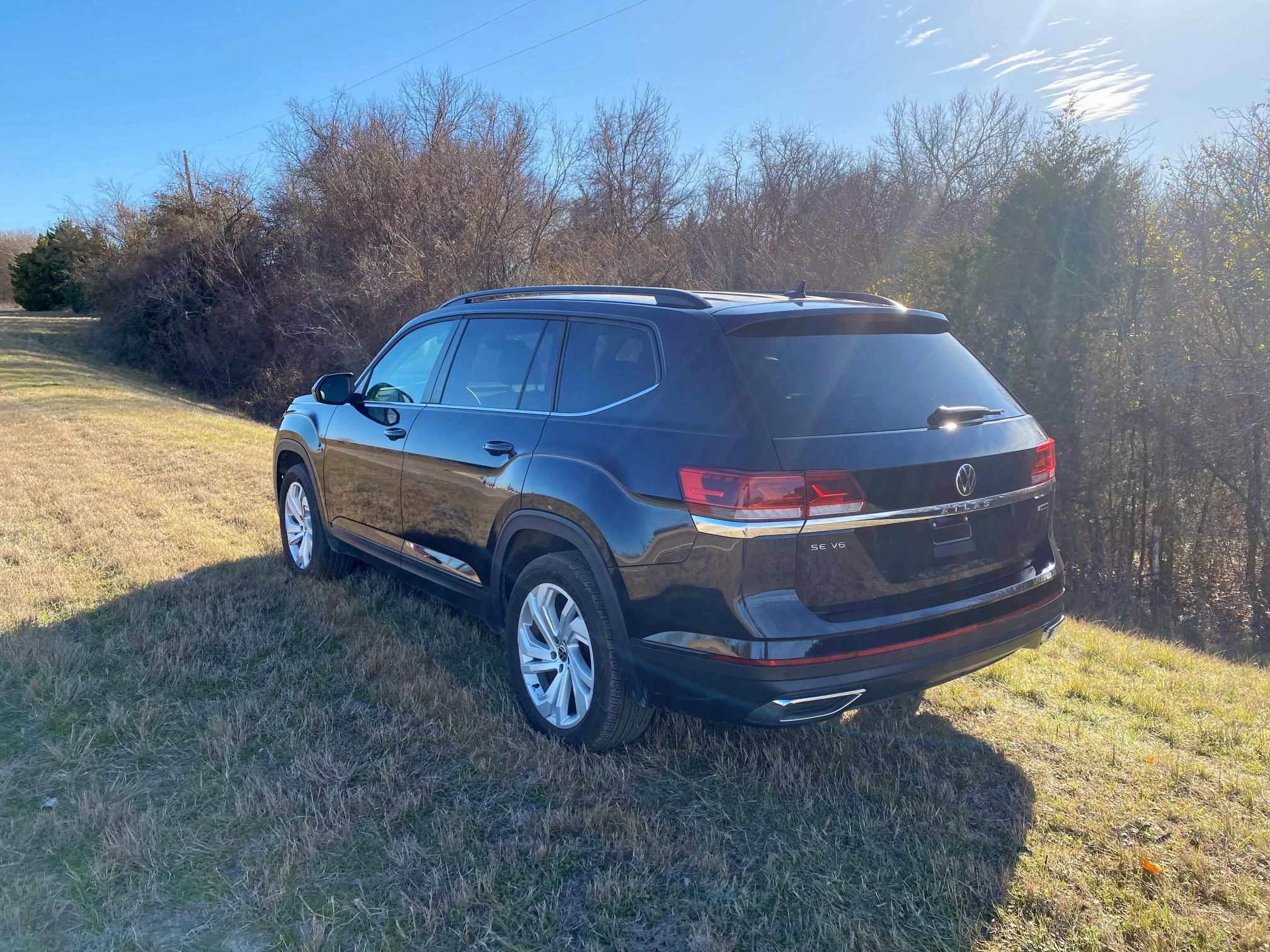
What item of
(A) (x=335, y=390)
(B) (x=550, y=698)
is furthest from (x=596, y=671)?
(A) (x=335, y=390)

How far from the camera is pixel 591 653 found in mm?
3318

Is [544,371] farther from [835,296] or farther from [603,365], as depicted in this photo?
[835,296]

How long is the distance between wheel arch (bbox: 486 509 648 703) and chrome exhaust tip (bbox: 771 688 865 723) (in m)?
0.54

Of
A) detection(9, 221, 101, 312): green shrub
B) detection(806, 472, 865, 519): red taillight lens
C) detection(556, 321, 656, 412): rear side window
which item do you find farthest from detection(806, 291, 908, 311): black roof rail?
detection(9, 221, 101, 312): green shrub

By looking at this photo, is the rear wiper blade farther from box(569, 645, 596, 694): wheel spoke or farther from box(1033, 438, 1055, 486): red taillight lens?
box(569, 645, 596, 694): wheel spoke

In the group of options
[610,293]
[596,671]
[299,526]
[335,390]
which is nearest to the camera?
[596,671]

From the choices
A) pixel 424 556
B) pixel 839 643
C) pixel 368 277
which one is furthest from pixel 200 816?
pixel 368 277

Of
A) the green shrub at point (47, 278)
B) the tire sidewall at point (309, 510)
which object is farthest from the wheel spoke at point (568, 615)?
the green shrub at point (47, 278)

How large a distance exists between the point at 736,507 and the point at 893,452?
594mm

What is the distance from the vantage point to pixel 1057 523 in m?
12.6

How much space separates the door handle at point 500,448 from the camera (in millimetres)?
3723

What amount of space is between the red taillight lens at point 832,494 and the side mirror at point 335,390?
3163 mm

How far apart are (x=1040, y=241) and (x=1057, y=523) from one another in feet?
13.0

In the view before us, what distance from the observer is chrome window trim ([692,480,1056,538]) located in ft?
9.02
